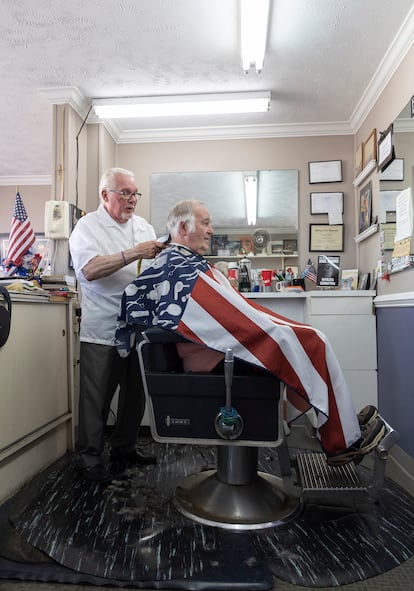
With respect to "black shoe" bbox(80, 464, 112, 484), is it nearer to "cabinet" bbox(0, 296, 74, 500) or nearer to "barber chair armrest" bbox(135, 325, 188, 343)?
"cabinet" bbox(0, 296, 74, 500)

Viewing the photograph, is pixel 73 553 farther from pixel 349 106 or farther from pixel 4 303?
pixel 349 106

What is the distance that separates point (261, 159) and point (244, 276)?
3.42ft

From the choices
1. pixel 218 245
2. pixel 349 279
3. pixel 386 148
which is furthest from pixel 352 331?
pixel 218 245

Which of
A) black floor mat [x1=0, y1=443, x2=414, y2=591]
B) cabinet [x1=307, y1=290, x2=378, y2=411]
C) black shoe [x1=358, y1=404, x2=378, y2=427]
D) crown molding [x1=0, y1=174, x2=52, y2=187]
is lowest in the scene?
black floor mat [x1=0, y1=443, x2=414, y2=591]

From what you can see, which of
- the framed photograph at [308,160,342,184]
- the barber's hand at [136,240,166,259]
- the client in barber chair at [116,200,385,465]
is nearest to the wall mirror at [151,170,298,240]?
the framed photograph at [308,160,342,184]

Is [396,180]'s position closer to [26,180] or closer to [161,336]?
[161,336]

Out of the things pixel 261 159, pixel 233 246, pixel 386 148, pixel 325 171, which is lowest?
pixel 233 246

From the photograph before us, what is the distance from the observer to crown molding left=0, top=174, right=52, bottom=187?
5.00 meters

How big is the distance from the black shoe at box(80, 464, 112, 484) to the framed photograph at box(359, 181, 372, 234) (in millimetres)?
2374

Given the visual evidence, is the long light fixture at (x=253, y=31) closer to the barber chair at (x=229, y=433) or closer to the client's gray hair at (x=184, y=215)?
the client's gray hair at (x=184, y=215)

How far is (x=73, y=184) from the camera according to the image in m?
3.16

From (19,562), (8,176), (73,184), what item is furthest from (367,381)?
(8,176)

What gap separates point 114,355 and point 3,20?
1.87 metres

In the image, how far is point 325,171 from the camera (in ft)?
11.7
